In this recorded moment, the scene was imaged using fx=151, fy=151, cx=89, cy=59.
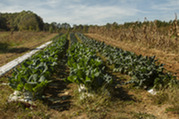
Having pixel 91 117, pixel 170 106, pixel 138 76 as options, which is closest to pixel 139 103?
pixel 170 106

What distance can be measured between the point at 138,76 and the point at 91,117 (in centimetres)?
240

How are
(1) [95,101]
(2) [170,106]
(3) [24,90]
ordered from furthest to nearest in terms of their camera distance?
1. (3) [24,90]
2. (1) [95,101]
3. (2) [170,106]

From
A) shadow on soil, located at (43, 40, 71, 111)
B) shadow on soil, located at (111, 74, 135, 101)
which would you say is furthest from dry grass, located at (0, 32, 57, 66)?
shadow on soil, located at (111, 74, 135, 101)

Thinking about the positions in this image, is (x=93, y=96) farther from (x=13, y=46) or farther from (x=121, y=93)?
(x=13, y=46)

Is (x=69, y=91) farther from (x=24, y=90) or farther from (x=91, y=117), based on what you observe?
(x=91, y=117)

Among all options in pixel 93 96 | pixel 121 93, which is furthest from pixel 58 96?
pixel 121 93

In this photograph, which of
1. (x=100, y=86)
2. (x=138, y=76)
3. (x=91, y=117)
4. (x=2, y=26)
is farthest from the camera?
(x=2, y=26)

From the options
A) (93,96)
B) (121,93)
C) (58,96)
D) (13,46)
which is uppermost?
(13,46)

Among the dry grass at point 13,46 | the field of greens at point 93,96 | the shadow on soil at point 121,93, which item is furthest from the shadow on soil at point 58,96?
the dry grass at point 13,46

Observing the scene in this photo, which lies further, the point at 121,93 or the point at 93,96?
the point at 121,93

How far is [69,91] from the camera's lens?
16.5ft

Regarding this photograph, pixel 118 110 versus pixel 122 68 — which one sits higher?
pixel 122 68

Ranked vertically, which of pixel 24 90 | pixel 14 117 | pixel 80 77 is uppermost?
pixel 80 77

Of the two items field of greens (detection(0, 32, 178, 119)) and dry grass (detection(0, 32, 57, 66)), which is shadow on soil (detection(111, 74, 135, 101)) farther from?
dry grass (detection(0, 32, 57, 66))
